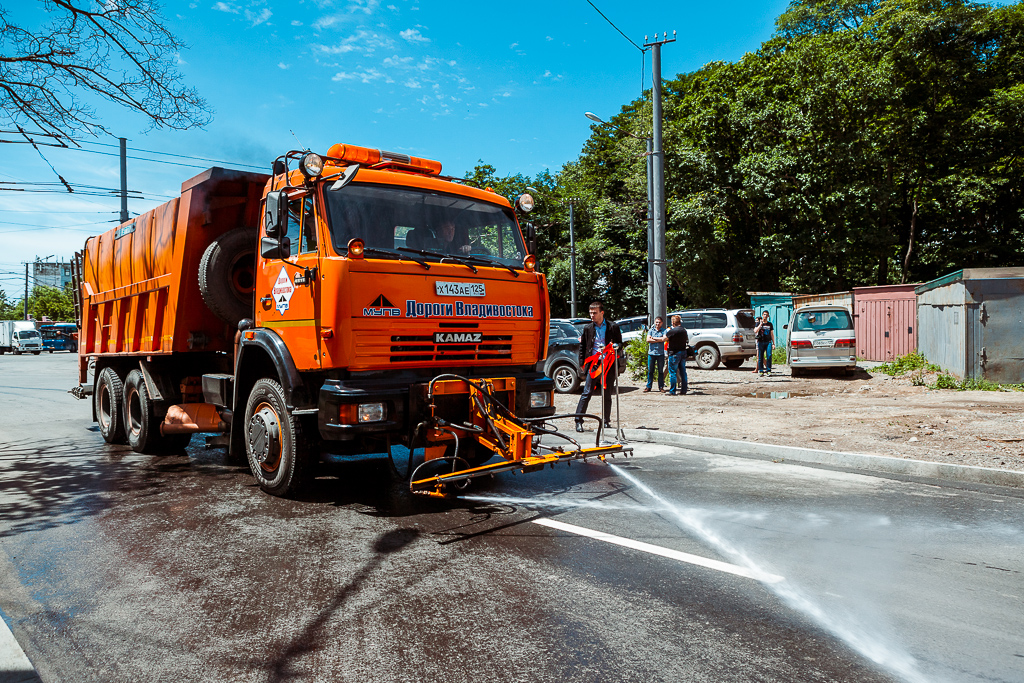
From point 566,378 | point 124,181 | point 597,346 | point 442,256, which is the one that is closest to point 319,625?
point 442,256

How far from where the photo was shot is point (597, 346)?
10.5 meters

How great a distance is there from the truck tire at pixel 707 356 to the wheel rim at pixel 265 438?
18410 mm

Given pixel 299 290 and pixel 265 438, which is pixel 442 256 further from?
pixel 265 438

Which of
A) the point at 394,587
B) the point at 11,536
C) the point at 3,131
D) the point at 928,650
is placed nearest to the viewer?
the point at 928,650

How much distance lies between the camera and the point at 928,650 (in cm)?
323

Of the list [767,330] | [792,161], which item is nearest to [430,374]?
[767,330]

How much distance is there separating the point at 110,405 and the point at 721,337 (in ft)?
58.7

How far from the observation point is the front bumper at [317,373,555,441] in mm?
5656

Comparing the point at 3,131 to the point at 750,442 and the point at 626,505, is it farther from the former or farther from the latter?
the point at 750,442

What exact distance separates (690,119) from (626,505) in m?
30.5

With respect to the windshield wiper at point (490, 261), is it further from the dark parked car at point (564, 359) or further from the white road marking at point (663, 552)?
the dark parked car at point (564, 359)

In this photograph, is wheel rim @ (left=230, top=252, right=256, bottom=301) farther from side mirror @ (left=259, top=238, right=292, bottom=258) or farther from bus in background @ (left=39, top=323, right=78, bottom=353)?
bus in background @ (left=39, top=323, right=78, bottom=353)

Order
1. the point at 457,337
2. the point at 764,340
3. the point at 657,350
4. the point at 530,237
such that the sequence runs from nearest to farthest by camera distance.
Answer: the point at 457,337 < the point at 530,237 < the point at 657,350 < the point at 764,340

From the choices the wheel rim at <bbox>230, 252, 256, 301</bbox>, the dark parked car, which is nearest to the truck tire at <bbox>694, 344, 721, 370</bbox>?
the dark parked car
